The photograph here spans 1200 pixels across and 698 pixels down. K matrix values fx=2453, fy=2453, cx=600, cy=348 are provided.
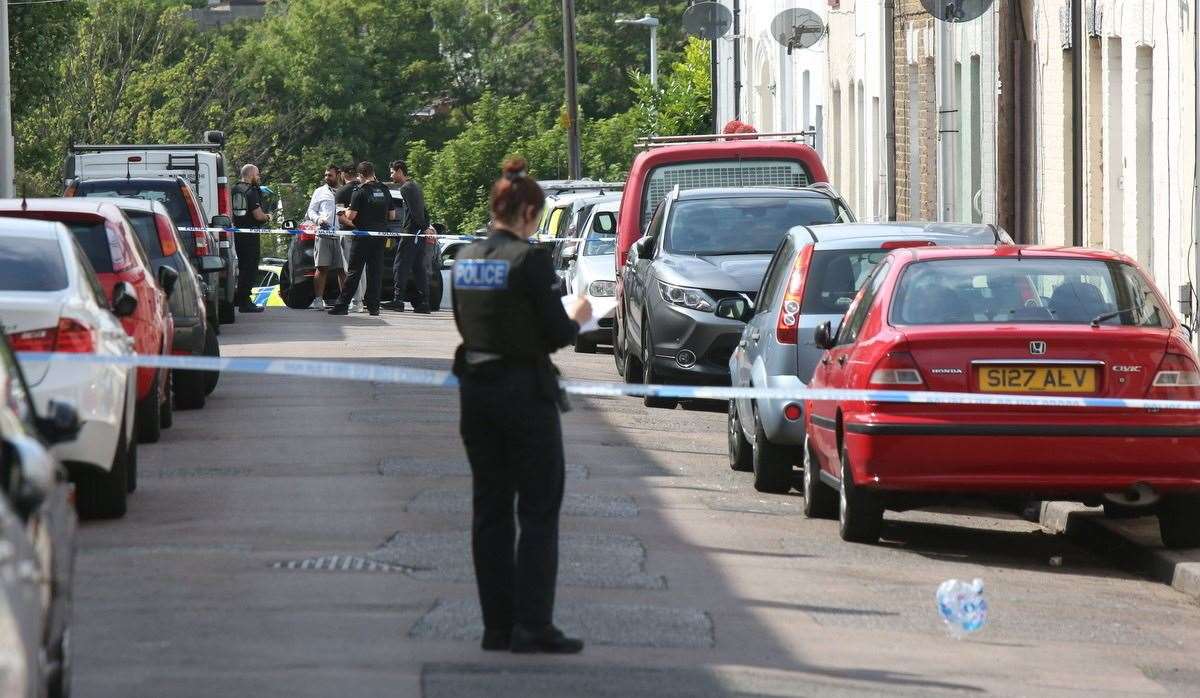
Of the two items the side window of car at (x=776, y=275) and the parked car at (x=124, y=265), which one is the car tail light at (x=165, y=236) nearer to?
the parked car at (x=124, y=265)

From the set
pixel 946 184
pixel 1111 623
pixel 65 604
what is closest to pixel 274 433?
pixel 1111 623

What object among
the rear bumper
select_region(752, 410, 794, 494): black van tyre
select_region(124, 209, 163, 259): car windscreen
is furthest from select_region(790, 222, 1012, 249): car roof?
select_region(124, 209, 163, 259): car windscreen

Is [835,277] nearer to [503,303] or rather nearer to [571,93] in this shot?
[503,303]

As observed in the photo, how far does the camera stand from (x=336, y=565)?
9828 millimetres

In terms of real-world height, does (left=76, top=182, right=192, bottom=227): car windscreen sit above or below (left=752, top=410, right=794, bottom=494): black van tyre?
above

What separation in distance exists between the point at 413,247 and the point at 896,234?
15.7 metres

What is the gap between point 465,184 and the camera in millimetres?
77875

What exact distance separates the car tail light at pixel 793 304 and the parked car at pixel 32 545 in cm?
666

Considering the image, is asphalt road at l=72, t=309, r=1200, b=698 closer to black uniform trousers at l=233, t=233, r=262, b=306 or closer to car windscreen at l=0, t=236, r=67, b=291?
car windscreen at l=0, t=236, r=67, b=291

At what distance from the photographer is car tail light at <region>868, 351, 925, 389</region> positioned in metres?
10.6

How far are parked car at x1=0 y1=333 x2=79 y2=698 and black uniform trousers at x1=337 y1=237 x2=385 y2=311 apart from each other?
19.8 metres

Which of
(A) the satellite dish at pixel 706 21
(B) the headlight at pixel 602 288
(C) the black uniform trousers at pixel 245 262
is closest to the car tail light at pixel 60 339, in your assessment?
(B) the headlight at pixel 602 288

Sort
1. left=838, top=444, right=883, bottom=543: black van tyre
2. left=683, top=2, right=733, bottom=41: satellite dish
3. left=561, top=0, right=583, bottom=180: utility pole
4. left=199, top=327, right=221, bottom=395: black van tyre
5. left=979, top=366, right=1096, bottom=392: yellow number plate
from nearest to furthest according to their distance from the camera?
left=979, top=366, right=1096, bottom=392: yellow number plate → left=838, top=444, right=883, bottom=543: black van tyre → left=199, top=327, right=221, bottom=395: black van tyre → left=683, top=2, right=733, bottom=41: satellite dish → left=561, top=0, right=583, bottom=180: utility pole

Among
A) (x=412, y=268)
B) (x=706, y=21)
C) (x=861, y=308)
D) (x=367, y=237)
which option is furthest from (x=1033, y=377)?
(x=706, y=21)
